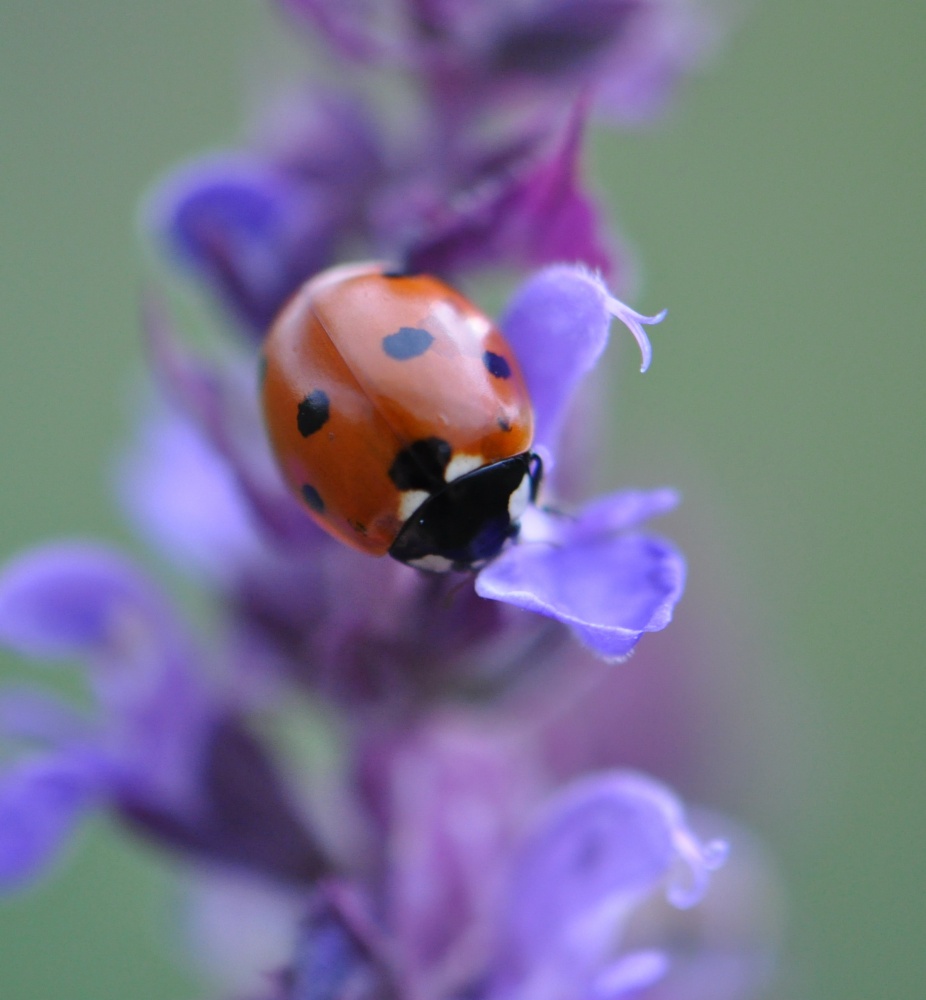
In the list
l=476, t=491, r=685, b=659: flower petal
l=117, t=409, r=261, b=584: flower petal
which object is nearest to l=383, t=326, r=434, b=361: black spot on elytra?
l=476, t=491, r=685, b=659: flower petal

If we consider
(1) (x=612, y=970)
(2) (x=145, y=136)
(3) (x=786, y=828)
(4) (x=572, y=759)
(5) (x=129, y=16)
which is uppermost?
(5) (x=129, y=16)

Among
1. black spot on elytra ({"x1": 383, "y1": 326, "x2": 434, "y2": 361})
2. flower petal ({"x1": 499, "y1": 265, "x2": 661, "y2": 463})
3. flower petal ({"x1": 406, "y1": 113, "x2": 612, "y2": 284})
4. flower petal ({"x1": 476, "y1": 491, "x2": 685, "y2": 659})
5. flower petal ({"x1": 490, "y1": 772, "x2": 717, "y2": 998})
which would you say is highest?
flower petal ({"x1": 406, "y1": 113, "x2": 612, "y2": 284})

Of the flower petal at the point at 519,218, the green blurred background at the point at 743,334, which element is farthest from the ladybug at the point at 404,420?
the green blurred background at the point at 743,334

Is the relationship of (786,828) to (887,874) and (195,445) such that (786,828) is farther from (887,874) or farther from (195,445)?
(887,874)

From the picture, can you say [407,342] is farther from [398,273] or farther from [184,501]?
[184,501]

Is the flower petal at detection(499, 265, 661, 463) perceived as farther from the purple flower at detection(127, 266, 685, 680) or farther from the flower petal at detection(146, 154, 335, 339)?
the flower petal at detection(146, 154, 335, 339)

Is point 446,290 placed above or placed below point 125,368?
below

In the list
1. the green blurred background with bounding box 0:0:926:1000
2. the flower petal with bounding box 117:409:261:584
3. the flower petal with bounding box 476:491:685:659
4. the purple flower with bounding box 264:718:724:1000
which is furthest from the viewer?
the green blurred background with bounding box 0:0:926:1000

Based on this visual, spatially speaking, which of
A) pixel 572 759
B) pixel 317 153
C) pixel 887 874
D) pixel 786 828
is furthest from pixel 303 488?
pixel 887 874
